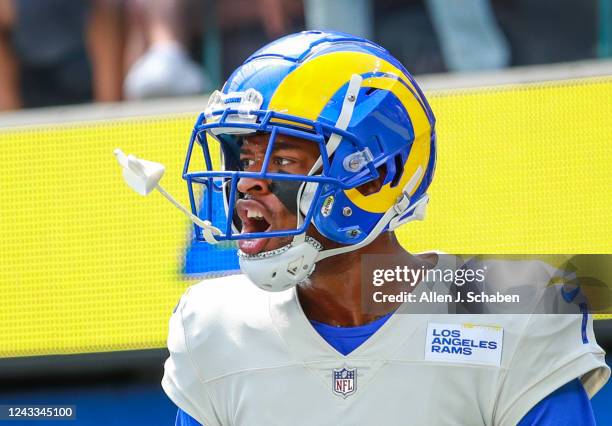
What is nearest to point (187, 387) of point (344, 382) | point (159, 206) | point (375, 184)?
point (344, 382)

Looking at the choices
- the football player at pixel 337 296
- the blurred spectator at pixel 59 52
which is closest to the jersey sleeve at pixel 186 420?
→ the football player at pixel 337 296

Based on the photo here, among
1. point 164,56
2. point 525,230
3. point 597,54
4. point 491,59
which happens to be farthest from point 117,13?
point 525,230

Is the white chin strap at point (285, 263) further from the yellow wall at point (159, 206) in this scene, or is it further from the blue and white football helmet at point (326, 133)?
the yellow wall at point (159, 206)

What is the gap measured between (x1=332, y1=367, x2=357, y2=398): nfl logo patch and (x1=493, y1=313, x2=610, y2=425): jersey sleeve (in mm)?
246

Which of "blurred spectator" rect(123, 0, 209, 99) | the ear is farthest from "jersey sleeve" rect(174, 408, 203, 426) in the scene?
"blurred spectator" rect(123, 0, 209, 99)

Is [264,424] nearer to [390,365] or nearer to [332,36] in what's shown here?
[390,365]

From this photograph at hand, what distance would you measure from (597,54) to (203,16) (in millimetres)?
1397

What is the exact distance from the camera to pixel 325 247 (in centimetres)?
212

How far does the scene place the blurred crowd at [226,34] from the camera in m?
4.05

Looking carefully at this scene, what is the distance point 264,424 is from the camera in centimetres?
213

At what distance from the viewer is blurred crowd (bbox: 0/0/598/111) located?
4047 mm

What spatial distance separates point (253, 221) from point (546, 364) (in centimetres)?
54

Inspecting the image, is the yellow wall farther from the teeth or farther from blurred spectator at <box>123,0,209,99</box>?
blurred spectator at <box>123,0,209,99</box>

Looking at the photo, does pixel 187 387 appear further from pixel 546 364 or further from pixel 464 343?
pixel 546 364
